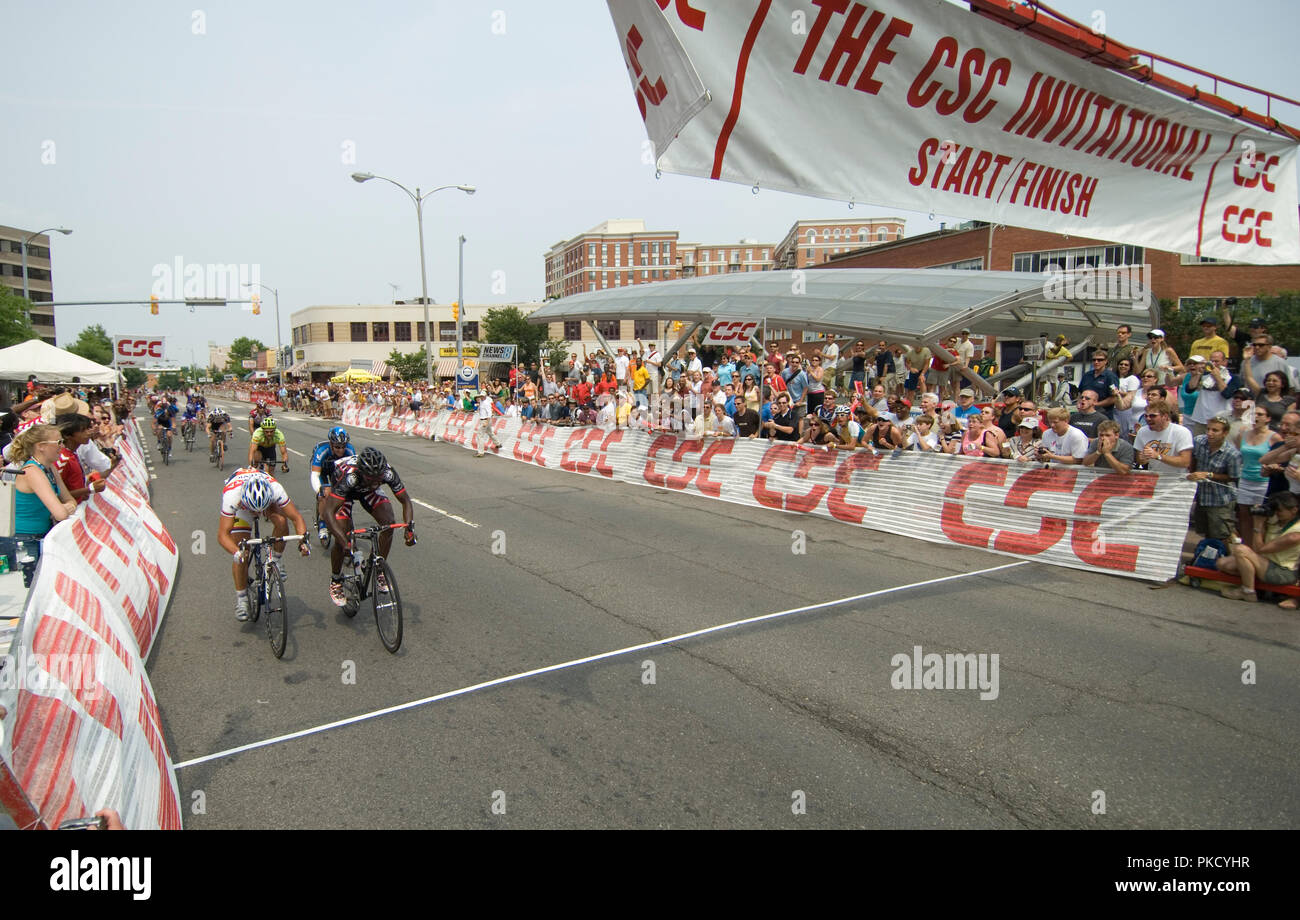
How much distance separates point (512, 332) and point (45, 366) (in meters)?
60.0

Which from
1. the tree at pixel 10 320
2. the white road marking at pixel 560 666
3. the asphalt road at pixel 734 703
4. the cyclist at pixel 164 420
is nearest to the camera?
the asphalt road at pixel 734 703

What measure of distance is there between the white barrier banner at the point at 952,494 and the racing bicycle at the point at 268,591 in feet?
24.7

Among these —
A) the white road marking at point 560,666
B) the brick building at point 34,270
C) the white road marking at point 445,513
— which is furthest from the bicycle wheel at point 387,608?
the brick building at point 34,270

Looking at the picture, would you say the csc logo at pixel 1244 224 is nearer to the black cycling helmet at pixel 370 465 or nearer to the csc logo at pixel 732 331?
the black cycling helmet at pixel 370 465

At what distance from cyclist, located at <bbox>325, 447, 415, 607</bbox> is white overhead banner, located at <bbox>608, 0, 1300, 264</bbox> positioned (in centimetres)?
426

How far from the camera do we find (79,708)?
3.38 meters

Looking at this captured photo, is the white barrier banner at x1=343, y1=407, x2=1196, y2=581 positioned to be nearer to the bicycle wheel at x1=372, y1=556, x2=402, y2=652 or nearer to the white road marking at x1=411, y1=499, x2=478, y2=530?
the white road marking at x1=411, y1=499, x2=478, y2=530

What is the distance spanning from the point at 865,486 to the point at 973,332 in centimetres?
889

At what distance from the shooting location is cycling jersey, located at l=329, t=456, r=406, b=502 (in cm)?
684

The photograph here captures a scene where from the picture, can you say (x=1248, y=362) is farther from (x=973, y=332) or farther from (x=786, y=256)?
(x=786, y=256)

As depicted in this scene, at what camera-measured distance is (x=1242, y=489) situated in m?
7.83

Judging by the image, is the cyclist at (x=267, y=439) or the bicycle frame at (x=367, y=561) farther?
the cyclist at (x=267, y=439)

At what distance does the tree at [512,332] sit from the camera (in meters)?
81.3

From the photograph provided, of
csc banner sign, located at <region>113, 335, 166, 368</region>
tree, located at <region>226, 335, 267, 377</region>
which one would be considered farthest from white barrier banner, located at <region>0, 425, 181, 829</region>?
tree, located at <region>226, 335, 267, 377</region>
